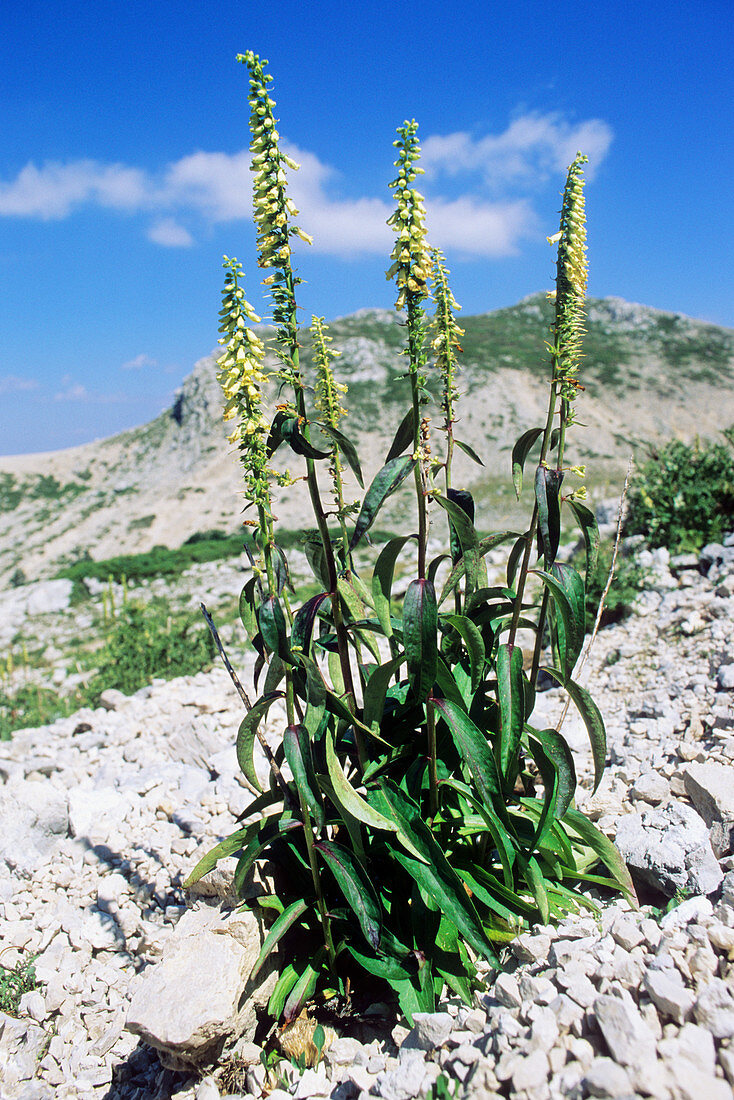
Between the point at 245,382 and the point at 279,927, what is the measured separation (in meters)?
2.10

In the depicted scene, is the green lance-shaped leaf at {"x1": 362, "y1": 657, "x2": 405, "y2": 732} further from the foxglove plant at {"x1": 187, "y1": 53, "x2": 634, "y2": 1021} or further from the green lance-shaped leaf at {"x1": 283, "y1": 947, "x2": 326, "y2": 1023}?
the green lance-shaped leaf at {"x1": 283, "y1": 947, "x2": 326, "y2": 1023}

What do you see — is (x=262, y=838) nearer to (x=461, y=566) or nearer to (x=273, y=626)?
(x=273, y=626)

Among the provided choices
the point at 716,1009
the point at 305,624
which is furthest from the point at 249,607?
the point at 716,1009

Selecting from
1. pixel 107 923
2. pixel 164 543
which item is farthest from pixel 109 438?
pixel 107 923

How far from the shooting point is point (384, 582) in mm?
2451

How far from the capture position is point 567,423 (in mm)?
2570

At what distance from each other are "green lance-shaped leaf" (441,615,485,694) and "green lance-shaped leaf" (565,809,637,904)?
77 centimetres

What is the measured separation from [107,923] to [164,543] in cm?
2535

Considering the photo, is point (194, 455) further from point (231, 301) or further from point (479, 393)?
point (231, 301)

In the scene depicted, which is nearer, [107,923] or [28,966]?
[28,966]

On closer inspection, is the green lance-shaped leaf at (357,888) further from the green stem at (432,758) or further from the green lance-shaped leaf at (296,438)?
the green lance-shaped leaf at (296,438)

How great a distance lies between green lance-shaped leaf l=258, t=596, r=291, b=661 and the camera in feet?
7.57

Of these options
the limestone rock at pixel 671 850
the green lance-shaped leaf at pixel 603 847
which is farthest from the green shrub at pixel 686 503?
the green lance-shaped leaf at pixel 603 847

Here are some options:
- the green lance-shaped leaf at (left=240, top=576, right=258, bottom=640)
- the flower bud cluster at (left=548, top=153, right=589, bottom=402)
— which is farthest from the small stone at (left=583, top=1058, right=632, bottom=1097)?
the flower bud cluster at (left=548, top=153, right=589, bottom=402)
